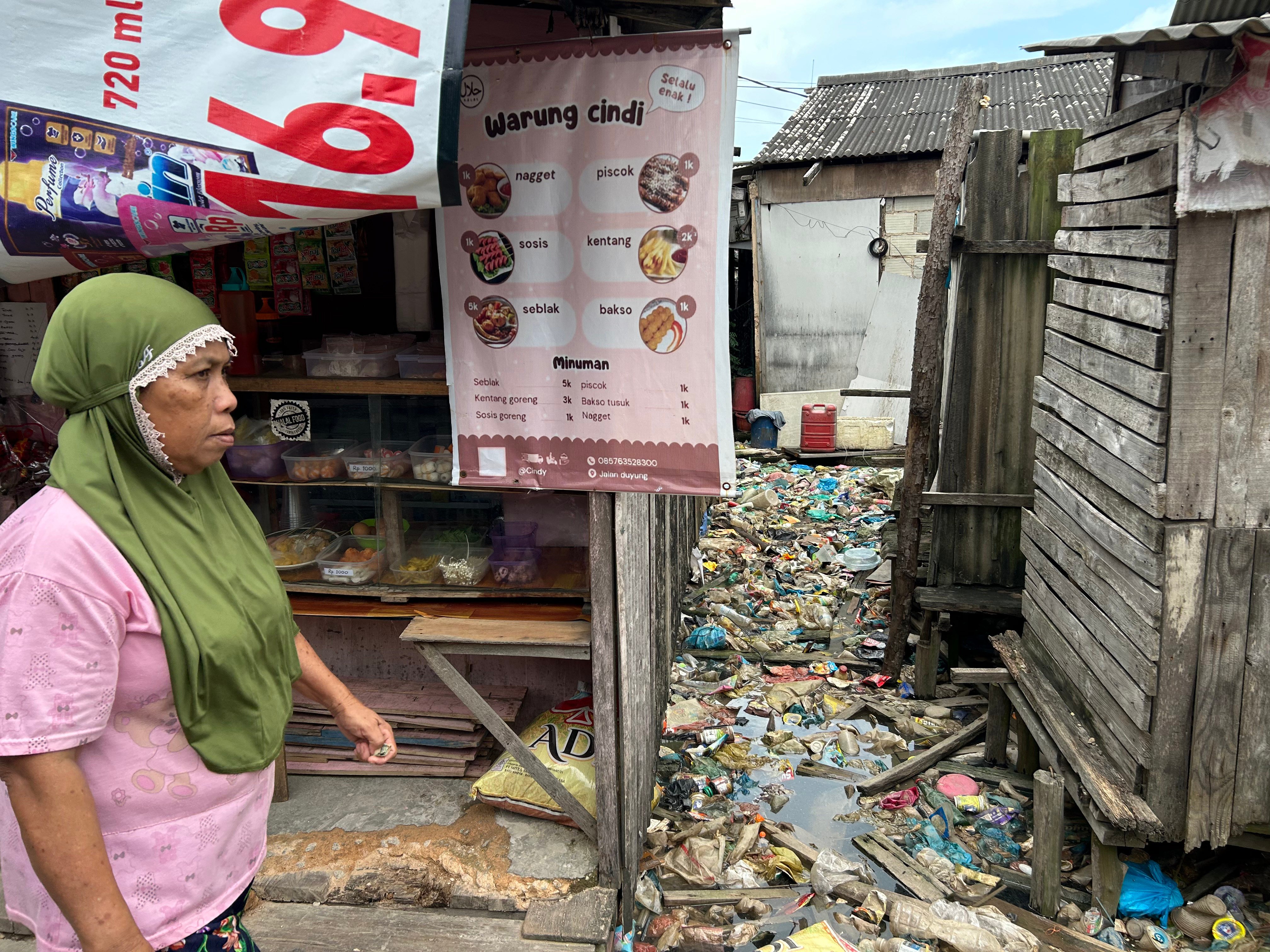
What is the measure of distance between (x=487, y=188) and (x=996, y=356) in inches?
153

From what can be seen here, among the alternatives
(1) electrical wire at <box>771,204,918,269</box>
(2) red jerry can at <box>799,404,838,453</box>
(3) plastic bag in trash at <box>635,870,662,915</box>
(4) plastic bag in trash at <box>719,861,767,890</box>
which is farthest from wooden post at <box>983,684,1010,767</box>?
(1) electrical wire at <box>771,204,918,269</box>

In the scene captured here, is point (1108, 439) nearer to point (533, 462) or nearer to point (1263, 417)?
point (1263, 417)

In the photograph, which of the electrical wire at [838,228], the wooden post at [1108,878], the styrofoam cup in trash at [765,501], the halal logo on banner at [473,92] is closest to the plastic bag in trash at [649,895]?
the wooden post at [1108,878]

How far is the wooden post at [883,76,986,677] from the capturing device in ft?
18.0

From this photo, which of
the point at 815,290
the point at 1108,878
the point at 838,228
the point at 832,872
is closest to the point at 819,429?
the point at 815,290

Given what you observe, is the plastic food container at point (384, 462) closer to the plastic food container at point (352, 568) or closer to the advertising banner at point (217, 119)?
the plastic food container at point (352, 568)

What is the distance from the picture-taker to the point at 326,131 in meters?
2.29

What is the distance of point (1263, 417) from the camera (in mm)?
3287

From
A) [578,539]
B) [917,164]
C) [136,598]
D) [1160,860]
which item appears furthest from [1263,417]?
[917,164]

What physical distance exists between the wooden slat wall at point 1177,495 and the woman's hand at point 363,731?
2.75m

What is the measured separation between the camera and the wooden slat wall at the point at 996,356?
557 cm

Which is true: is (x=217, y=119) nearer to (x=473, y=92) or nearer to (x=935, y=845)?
(x=473, y=92)

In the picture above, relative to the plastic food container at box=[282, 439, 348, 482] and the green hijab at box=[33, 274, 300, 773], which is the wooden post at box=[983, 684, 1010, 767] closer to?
the plastic food container at box=[282, 439, 348, 482]

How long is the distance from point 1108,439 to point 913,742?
2.35 m
